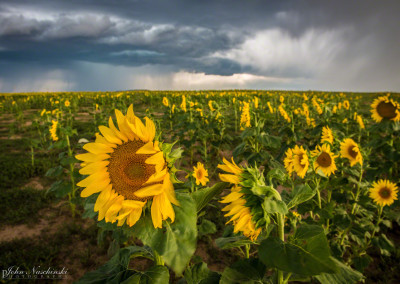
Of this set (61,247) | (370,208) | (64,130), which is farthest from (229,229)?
(64,130)

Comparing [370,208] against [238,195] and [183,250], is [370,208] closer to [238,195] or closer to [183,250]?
[238,195]

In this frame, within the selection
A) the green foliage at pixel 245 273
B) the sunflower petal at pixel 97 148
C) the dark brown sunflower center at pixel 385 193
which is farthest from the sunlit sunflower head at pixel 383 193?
the sunflower petal at pixel 97 148

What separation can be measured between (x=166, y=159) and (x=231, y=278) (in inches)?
23.2

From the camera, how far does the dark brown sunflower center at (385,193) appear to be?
329 centimetres

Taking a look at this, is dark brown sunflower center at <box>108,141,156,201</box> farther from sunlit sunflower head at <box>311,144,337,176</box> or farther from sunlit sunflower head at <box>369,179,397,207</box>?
sunlit sunflower head at <box>369,179,397,207</box>

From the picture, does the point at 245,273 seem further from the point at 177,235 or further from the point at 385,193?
the point at 385,193

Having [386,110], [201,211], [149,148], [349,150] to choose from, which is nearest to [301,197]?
[149,148]

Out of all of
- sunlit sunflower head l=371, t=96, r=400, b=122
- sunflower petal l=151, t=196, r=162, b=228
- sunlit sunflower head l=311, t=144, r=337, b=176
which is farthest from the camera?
sunlit sunflower head l=371, t=96, r=400, b=122

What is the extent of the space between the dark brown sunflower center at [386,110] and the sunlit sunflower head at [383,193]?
1.38 meters

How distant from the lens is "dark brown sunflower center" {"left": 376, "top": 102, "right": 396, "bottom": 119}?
4005 millimetres

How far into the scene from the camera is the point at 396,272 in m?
3.02

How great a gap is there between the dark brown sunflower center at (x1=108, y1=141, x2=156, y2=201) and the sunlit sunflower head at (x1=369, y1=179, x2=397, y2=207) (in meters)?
3.56

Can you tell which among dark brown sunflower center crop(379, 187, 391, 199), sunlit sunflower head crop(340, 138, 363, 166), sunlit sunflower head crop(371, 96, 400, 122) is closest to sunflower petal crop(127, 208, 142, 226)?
sunlit sunflower head crop(340, 138, 363, 166)

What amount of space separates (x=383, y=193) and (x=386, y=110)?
1.63 meters
